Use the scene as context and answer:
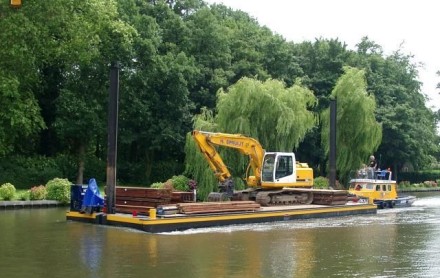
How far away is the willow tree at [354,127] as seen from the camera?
40.6m

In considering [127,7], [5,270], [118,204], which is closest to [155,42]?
[127,7]

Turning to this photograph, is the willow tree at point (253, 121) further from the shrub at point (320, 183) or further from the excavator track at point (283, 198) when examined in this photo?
the shrub at point (320, 183)

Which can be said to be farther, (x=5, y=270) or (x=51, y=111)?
(x=51, y=111)

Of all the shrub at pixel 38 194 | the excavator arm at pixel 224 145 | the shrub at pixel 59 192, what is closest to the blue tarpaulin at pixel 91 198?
the excavator arm at pixel 224 145

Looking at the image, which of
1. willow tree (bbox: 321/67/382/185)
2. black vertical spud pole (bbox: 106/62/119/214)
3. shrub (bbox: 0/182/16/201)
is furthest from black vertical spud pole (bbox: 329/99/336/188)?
shrub (bbox: 0/182/16/201)

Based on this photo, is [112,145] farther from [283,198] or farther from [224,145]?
[283,198]

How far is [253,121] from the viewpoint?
33188mm

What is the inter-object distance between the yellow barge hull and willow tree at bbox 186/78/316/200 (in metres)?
8.01

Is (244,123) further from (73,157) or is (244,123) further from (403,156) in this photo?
(403,156)

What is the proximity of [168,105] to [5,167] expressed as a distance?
11.7 m

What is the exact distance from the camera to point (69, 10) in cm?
3550

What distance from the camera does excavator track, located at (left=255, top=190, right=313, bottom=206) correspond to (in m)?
26.1

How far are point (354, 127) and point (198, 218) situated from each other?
22.6 metres

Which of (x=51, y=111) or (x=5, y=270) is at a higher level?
(x=51, y=111)
